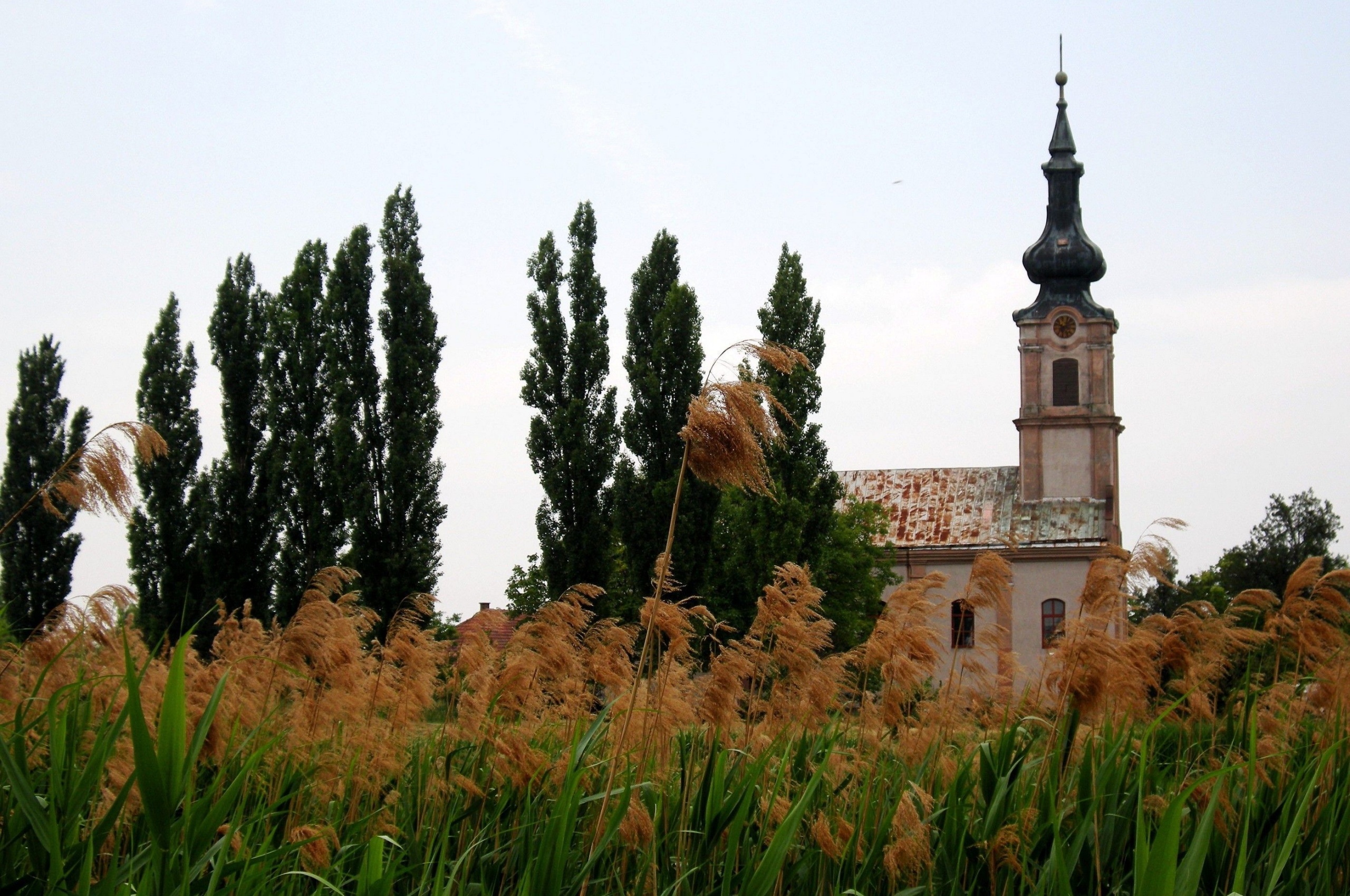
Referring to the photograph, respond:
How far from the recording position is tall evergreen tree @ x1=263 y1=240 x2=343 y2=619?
27156 millimetres

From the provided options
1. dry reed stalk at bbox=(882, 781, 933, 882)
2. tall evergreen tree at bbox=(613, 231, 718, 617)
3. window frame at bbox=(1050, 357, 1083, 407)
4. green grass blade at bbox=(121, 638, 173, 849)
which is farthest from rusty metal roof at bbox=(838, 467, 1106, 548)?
green grass blade at bbox=(121, 638, 173, 849)

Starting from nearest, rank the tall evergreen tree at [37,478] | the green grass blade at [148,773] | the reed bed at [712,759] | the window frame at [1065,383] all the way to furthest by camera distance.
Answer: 1. the green grass blade at [148,773]
2. the reed bed at [712,759]
3. the tall evergreen tree at [37,478]
4. the window frame at [1065,383]

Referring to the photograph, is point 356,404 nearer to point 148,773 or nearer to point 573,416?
point 573,416

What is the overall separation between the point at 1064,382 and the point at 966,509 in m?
5.45

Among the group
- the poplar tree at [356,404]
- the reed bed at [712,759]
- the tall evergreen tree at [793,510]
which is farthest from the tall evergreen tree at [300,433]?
the reed bed at [712,759]

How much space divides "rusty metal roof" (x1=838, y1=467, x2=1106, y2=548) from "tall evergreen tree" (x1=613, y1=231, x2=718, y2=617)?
13721 millimetres

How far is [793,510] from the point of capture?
105 ft

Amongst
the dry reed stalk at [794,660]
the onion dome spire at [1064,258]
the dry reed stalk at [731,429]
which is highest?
the onion dome spire at [1064,258]

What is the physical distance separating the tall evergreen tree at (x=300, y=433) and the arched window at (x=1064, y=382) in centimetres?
2542

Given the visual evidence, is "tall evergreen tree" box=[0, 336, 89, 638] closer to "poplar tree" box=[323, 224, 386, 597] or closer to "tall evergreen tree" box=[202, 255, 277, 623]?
"tall evergreen tree" box=[202, 255, 277, 623]

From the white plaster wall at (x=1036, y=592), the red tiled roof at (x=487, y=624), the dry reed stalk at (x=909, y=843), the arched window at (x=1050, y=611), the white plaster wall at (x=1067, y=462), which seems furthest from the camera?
the white plaster wall at (x=1067, y=462)

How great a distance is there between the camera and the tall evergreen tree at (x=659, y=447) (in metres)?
27.2

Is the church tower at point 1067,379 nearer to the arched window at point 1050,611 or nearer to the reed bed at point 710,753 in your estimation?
the arched window at point 1050,611

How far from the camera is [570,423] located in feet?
90.3
